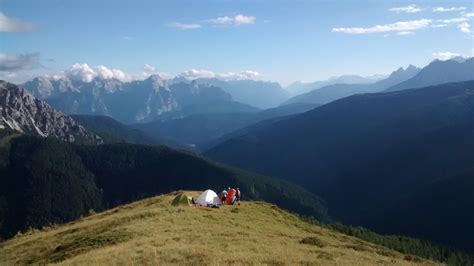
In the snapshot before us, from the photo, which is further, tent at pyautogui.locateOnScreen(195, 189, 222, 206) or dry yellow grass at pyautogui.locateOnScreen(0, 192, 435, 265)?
tent at pyautogui.locateOnScreen(195, 189, 222, 206)

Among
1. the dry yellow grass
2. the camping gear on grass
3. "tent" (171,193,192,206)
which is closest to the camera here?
→ the dry yellow grass

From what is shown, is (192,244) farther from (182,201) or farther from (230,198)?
(230,198)

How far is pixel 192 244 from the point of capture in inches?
1624

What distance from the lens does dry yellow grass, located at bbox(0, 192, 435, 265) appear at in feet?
118

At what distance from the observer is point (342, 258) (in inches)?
1533

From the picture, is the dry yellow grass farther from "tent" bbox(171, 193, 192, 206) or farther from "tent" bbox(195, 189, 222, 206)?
"tent" bbox(171, 193, 192, 206)

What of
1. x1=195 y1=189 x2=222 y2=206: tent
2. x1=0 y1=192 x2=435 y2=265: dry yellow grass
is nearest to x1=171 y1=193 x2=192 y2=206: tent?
x1=195 y1=189 x2=222 y2=206: tent

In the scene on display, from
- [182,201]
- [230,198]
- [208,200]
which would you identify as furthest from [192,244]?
[230,198]

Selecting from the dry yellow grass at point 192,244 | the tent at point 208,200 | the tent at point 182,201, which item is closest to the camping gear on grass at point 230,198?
the tent at point 208,200

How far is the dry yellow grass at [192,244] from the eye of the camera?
3591cm

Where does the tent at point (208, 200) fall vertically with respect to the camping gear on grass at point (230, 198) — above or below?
above

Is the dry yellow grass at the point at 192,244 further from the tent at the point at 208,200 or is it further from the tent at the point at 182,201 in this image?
the tent at the point at 182,201

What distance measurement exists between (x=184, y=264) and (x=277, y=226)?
101 feet

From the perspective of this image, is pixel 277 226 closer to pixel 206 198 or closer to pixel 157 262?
pixel 206 198
